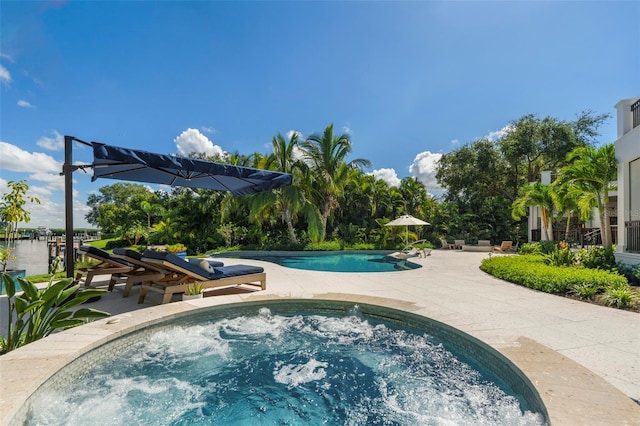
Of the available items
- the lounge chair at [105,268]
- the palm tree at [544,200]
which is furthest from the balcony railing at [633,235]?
the lounge chair at [105,268]

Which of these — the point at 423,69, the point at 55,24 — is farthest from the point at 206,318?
the point at 423,69

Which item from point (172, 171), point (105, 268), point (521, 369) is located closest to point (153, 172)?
point (172, 171)

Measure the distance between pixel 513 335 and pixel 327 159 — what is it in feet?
46.7

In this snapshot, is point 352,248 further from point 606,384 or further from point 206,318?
point 606,384

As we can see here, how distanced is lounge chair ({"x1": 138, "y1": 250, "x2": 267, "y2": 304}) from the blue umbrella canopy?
1533 mm

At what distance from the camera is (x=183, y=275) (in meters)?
5.52

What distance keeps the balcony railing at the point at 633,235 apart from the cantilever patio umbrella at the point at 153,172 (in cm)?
934

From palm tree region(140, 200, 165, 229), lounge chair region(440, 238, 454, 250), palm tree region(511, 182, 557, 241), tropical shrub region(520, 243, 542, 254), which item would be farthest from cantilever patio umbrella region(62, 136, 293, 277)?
palm tree region(140, 200, 165, 229)

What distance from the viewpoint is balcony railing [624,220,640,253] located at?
25.3 ft

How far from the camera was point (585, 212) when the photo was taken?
454 inches

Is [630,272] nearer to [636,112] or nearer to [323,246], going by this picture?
[636,112]

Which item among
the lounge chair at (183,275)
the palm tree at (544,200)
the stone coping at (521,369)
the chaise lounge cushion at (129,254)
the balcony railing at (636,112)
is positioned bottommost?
the stone coping at (521,369)

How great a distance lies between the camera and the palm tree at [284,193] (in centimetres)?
1505

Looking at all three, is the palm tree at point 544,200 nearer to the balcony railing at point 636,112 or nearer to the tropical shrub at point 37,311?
the balcony railing at point 636,112
